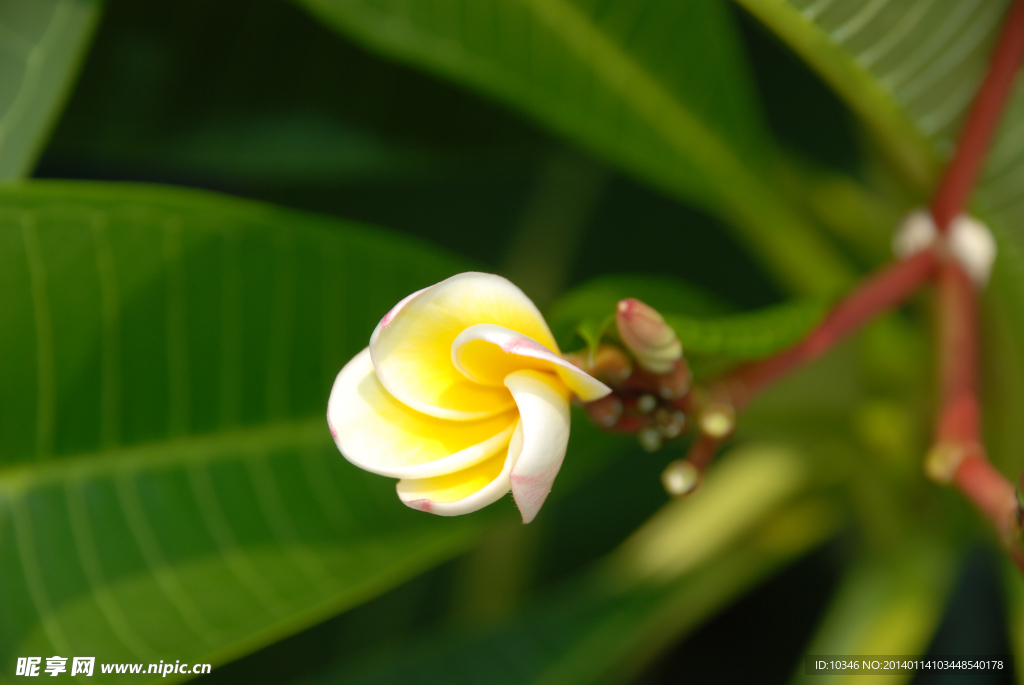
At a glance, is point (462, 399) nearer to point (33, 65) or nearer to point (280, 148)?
point (33, 65)

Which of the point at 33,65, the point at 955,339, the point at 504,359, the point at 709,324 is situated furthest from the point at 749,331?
the point at 33,65

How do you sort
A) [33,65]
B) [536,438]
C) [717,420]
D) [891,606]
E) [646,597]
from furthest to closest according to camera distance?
[646,597] < [891,606] < [33,65] < [717,420] < [536,438]

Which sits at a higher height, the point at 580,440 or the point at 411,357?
the point at 580,440

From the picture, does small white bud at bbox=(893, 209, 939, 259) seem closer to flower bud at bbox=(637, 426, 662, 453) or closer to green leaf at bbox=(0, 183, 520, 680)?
flower bud at bbox=(637, 426, 662, 453)

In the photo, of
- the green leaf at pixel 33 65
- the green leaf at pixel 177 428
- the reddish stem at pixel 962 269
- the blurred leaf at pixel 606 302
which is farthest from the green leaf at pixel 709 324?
the green leaf at pixel 33 65

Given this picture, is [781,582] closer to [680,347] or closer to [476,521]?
[476,521]

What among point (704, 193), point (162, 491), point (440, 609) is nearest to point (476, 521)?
point (162, 491)
